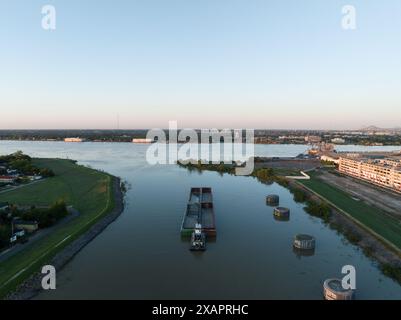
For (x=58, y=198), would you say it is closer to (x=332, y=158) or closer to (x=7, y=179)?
(x=7, y=179)

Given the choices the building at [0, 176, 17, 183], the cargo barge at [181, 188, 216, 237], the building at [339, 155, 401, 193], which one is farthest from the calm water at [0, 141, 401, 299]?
the building at [0, 176, 17, 183]

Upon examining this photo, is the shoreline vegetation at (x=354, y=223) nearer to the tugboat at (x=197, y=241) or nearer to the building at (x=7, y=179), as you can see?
the tugboat at (x=197, y=241)

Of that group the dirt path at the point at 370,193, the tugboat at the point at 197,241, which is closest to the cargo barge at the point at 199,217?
the tugboat at the point at 197,241

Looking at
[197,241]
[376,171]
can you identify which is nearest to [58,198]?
[197,241]

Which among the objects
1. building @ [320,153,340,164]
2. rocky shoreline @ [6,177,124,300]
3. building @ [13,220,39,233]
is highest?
building @ [320,153,340,164]

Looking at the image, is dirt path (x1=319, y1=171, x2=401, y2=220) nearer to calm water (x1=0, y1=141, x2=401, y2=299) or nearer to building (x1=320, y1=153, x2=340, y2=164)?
calm water (x1=0, y1=141, x2=401, y2=299)

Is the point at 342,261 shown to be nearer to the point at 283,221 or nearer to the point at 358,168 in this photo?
the point at 283,221
